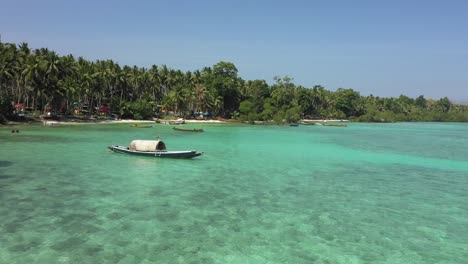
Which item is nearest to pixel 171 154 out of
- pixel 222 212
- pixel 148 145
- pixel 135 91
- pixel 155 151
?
pixel 155 151

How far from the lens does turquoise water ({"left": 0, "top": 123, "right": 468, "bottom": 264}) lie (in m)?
14.1

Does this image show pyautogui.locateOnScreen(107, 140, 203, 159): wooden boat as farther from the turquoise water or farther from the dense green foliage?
the dense green foliage

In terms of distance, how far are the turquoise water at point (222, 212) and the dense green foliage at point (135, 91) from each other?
2023 inches

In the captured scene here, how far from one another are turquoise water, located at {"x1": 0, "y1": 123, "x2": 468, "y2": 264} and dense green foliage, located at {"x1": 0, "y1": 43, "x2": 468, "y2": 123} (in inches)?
2023

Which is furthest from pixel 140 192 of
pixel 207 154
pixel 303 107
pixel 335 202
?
pixel 303 107

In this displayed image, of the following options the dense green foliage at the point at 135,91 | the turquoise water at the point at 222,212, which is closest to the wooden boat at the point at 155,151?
the turquoise water at the point at 222,212

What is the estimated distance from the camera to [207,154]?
43156 mm

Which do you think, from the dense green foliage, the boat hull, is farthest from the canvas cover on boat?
the dense green foliage

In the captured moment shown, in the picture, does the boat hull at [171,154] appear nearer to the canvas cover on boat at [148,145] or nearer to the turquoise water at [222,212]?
the canvas cover on boat at [148,145]

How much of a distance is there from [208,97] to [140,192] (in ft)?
344

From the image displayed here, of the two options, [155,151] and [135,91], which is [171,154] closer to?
[155,151]

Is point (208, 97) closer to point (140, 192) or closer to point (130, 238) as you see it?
point (140, 192)

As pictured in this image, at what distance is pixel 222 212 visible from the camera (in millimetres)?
19391

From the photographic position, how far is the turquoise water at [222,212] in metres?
14.1
